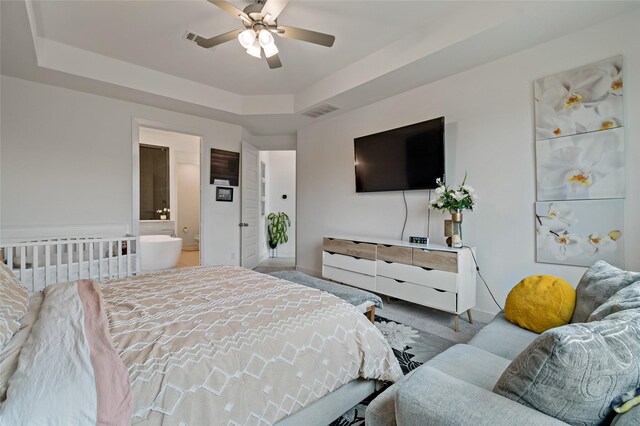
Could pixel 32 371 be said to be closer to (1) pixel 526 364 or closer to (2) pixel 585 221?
(1) pixel 526 364

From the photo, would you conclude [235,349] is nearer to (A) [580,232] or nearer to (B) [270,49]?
(B) [270,49]

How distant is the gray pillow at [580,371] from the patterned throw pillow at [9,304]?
1626mm

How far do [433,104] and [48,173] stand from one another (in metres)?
4.45

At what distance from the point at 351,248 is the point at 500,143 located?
190 centimetres

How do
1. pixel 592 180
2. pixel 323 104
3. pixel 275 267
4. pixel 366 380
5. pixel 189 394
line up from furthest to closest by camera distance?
pixel 275 267 < pixel 323 104 < pixel 592 180 < pixel 366 380 < pixel 189 394

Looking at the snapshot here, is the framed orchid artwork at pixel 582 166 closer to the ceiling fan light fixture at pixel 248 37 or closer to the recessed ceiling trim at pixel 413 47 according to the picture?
the recessed ceiling trim at pixel 413 47

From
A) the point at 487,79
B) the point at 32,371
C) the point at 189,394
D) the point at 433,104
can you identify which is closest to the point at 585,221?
the point at 487,79

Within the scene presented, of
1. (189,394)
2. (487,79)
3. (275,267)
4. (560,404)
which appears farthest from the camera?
(275,267)

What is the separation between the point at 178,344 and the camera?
107 cm

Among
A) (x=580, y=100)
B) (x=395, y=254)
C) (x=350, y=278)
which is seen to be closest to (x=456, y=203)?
(x=395, y=254)

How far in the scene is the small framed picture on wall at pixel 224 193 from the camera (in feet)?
15.1

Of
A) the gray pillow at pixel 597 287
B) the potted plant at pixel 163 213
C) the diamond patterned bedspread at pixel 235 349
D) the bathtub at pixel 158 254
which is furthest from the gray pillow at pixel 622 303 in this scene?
the potted plant at pixel 163 213

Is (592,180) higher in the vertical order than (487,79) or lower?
lower

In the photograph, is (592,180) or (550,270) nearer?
(592,180)
